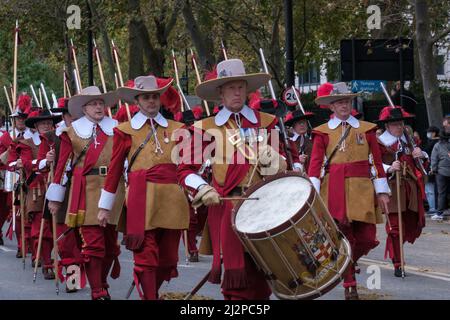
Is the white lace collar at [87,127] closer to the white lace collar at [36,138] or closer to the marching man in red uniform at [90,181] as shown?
the marching man in red uniform at [90,181]

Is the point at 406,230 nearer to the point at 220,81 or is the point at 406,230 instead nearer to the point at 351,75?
the point at 220,81

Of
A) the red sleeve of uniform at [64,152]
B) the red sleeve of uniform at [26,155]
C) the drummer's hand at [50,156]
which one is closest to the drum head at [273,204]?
the red sleeve of uniform at [64,152]

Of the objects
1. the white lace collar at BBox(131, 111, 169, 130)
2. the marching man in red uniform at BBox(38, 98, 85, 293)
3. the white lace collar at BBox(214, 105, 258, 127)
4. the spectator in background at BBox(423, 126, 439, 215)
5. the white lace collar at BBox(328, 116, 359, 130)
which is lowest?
the spectator in background at BBox(423, 126, 439, 215)

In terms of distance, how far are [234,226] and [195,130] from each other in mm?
978

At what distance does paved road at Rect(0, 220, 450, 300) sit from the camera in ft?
37.4

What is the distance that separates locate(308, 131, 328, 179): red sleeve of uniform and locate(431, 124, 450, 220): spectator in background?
1007cm

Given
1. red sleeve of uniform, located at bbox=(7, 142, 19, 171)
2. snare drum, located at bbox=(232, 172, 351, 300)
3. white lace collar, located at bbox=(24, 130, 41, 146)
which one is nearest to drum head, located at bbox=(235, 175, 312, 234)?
snare drum, located at bbox=(232, 172, 351, 300)

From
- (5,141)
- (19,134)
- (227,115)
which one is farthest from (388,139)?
(5,141)

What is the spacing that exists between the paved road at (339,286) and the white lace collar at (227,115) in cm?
309

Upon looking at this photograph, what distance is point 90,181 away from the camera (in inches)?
423

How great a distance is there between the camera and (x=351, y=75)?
21.0 meters

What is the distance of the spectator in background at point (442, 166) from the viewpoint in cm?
2048

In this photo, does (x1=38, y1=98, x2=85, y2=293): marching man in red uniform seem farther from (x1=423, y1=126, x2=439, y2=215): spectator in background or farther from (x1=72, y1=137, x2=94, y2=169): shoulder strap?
(x1=423, y1=126, x2=439, y2=215): spectator in background
